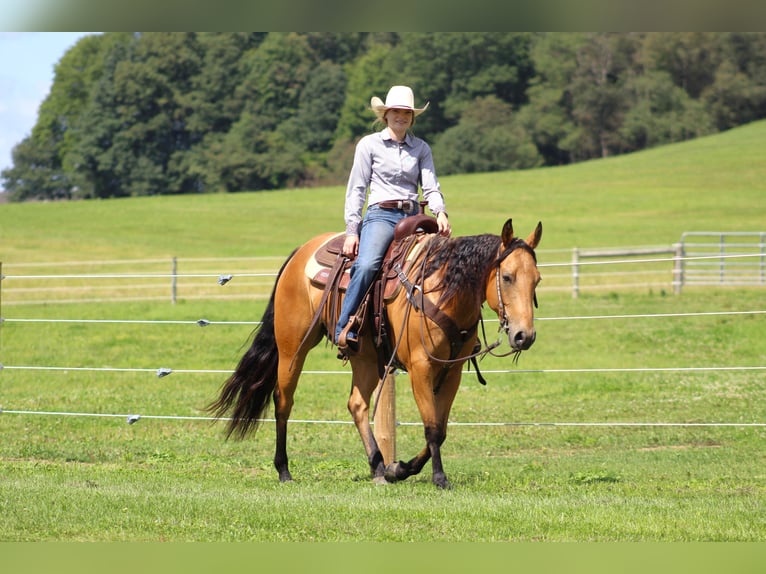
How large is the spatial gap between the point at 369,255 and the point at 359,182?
1.82ft

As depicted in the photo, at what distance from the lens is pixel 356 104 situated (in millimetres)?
77875

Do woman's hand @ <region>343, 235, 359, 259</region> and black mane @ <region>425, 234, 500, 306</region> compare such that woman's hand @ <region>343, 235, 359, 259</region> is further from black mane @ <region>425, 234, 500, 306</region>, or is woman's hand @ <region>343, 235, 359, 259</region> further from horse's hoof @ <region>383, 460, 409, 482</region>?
horse's hoof @ <region>383, 460, 409, 482</region>

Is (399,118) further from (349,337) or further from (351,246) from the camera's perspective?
(349,337)

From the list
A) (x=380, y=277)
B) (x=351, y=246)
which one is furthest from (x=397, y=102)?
(x=380, y=277)

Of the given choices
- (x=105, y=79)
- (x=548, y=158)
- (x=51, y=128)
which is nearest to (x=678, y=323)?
(x=548, y=158)

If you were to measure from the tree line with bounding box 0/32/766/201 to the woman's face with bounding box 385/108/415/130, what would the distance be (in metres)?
64.5

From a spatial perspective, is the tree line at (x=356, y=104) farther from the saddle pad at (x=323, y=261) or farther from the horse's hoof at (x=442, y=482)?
the horse's hoof at (x=442, y=482)

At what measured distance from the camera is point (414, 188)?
8.19 meters

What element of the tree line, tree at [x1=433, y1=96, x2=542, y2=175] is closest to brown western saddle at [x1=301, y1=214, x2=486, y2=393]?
the tree line

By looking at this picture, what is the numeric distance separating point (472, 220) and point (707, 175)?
18301mm

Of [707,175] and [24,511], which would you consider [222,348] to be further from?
[707,175]

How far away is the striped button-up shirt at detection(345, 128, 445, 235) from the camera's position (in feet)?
26.2

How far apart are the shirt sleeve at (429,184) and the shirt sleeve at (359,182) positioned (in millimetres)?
407

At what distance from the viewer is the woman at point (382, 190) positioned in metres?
7.95
